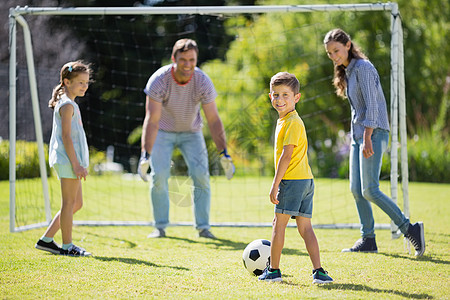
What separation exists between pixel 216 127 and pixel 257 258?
6.26 ft

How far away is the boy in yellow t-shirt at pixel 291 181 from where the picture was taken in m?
3.25

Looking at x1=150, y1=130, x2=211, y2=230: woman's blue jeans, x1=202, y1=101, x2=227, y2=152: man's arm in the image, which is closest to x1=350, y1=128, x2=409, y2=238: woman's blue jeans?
x1=202, y1=101, x2=227, y2=152: man's arm

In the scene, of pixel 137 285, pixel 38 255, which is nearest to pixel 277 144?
pixel 137 285

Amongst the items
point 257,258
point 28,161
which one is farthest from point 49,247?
point 28,161

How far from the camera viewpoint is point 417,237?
4066 mm

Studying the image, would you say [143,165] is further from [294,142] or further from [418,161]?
[418,161]

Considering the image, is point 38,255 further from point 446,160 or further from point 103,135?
point 103,135

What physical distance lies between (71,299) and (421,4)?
14.1m

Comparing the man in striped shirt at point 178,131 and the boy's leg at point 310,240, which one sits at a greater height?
the man in striped shirt at point 178,131

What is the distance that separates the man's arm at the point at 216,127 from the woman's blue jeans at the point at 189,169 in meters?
0.21

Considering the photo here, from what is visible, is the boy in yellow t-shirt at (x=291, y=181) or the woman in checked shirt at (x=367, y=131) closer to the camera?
the boy in yellow t-shirt at (x=291, y=181)

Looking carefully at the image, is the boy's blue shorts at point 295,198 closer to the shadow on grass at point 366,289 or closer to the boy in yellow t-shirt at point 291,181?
the boy in yellow t-shirt at point 291,181

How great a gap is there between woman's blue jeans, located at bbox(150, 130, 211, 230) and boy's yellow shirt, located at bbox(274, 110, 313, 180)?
2.02 m

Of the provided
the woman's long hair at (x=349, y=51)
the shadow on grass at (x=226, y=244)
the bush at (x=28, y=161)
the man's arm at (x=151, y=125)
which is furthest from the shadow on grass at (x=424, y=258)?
the bush at (x=28, y=161)
